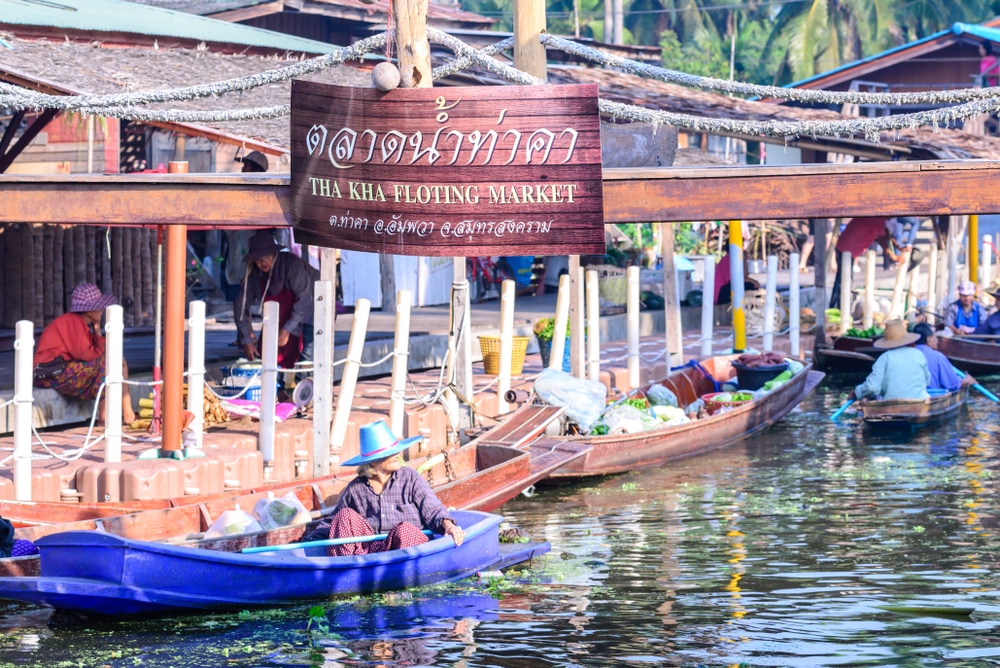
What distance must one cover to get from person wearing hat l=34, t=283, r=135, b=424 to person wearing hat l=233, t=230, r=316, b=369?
1.42m

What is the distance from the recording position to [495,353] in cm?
1661

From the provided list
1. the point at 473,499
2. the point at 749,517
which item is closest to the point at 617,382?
the point at 749,517

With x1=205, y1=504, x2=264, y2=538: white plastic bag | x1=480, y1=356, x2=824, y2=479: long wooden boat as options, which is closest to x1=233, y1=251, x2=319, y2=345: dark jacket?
x1=480, y1=356, x2=824, y2=479: long wooden boat

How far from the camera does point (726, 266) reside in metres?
24.4

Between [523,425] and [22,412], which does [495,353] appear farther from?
[22,412]

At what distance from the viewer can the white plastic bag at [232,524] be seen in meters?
9.76

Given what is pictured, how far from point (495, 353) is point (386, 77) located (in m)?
9.33

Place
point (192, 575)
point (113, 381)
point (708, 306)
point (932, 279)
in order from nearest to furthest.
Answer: point (192, 575) < point (113, 381) < point (708, 306) < point (932, 279)

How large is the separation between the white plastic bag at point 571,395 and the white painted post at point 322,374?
11.2ft

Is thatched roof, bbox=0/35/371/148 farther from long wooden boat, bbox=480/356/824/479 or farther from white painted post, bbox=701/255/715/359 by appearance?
white painted post, bbox=701/255/715/359

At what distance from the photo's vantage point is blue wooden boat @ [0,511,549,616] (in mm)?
8438

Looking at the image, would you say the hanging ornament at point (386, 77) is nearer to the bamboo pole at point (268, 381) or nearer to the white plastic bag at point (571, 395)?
the bamboo pole at point (268, 381)

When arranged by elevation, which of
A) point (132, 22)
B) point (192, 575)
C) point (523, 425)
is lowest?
point (192, 575)

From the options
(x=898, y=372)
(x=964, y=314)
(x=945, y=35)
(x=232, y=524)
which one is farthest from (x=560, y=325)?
(x=945, y=35)
